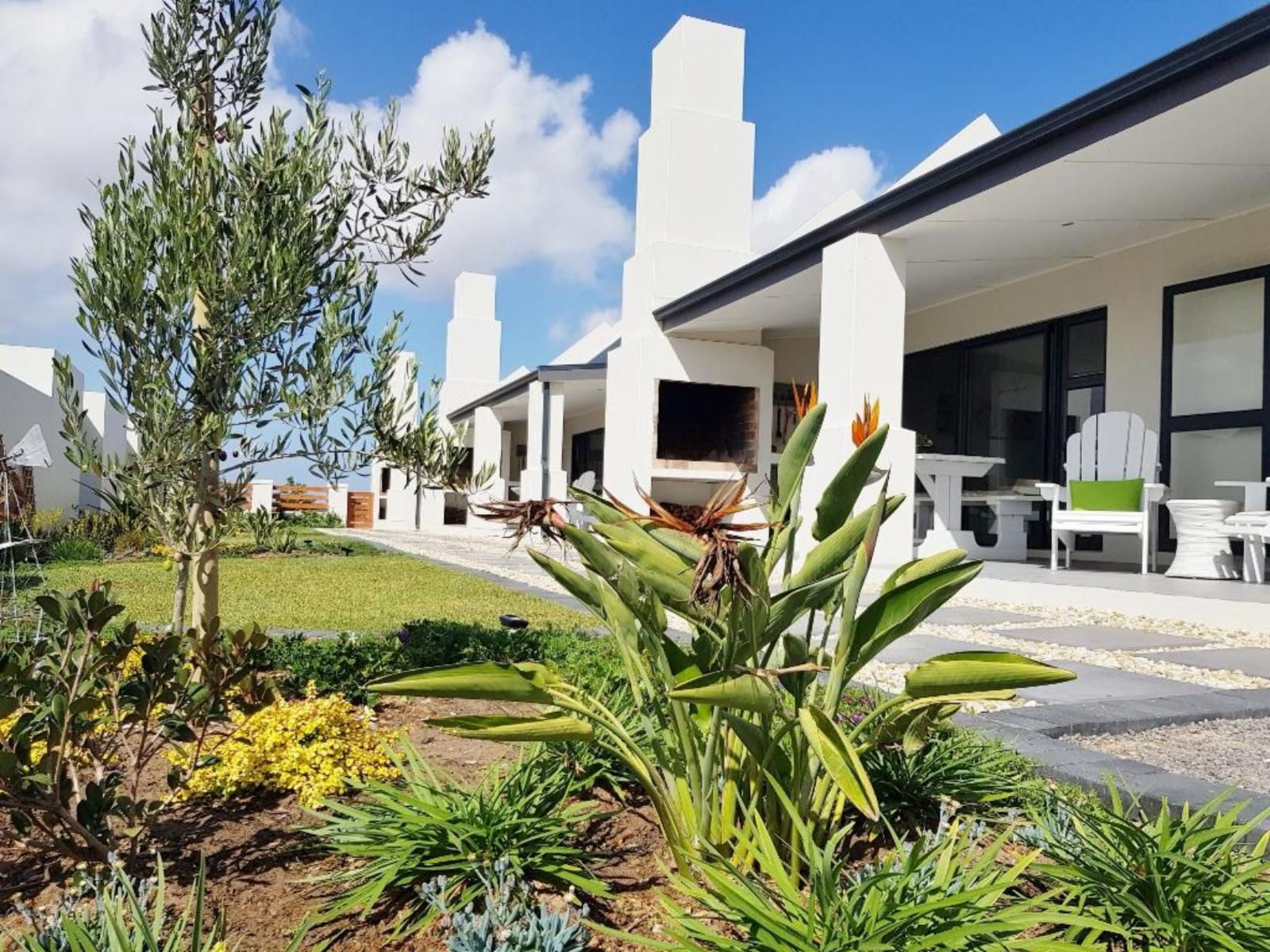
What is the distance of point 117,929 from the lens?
4.14 ft

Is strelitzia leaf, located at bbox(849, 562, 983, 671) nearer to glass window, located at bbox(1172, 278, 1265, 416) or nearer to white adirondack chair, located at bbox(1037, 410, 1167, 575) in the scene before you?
white adirondack chair, located at bbox(1037, 410, 1167, 575)

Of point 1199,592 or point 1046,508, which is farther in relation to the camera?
point 1046,508

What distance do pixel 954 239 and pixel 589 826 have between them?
7.40 m

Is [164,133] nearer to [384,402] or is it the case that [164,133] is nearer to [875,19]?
[384,402]

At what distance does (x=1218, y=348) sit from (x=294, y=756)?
8.85m

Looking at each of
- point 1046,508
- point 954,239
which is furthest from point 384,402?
point 1046,508

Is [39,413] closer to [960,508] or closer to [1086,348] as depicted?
[960,508]

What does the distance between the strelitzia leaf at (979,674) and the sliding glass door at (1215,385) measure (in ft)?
25.4

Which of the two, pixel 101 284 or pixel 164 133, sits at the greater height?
pixel 164 133

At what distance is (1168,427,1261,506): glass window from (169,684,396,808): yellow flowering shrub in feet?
26.6

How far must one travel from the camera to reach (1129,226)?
8.04m

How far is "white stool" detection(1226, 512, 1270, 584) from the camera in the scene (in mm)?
6164

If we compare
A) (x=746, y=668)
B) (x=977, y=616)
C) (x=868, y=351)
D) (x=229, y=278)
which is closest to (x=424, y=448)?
(x=229, y=278)

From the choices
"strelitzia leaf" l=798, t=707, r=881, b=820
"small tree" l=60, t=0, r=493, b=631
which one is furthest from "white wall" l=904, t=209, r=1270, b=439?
"strelitzia leaf" l=798, t=707, r=881, b=820
